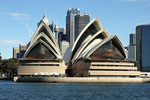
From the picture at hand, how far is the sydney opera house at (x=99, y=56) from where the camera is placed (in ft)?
415

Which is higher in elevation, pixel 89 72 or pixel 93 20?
pixel 93 20

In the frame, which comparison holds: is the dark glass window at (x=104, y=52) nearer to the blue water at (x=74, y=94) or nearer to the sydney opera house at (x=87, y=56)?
the sydney opera house at (x=87, y=56)

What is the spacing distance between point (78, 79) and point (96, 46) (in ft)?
52.7

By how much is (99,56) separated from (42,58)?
74.9 feet

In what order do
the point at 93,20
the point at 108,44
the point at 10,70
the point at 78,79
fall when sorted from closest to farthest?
the point at 78,79
the point at 108,44
the point at 93,20
the point at 10,70

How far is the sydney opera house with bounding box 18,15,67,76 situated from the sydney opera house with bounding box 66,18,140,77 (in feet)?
32.0

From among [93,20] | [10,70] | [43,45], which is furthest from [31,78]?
[10,70]

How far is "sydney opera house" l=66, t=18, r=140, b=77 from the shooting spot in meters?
126

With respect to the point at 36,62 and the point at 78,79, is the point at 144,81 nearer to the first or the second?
the point at 78,79

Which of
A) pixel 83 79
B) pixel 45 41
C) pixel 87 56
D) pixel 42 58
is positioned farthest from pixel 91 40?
pixel 83 79

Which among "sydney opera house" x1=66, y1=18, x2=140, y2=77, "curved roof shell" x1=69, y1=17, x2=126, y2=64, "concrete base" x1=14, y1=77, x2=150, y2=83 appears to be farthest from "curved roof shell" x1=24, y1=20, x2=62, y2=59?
"concrete base" x1=14, y1=77, x2=150, y2=83

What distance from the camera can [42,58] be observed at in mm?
139750

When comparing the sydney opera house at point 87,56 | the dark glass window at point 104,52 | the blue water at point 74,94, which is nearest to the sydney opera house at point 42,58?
the sydney opera house at point 87,56

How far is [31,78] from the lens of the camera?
419ft
